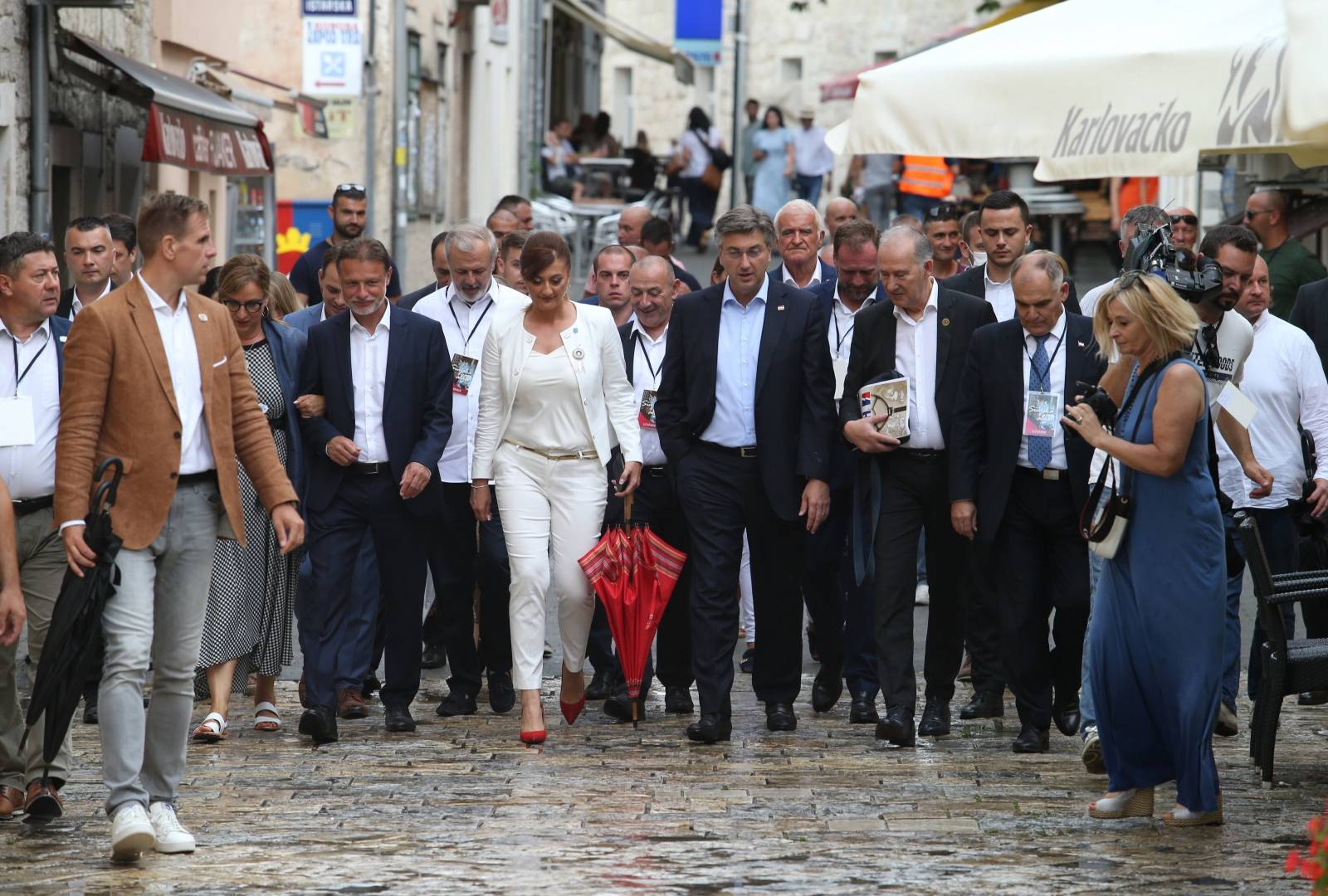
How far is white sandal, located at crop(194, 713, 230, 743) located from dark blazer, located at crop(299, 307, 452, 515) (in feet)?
3.16

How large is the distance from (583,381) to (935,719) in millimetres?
2021

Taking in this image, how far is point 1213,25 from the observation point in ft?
27.7

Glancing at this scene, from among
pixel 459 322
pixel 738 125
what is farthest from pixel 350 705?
pixel 738 125

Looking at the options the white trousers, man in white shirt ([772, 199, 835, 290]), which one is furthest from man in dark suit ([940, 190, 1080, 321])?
the white trousers

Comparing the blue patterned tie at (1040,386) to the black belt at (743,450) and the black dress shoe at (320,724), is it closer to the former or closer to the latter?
the black belt at (743,450)

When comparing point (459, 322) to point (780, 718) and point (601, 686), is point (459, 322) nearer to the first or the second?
point (601, 686)

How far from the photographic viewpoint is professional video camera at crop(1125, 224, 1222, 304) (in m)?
7.96

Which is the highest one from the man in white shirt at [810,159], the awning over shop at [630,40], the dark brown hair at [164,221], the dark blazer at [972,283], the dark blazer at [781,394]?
the awning over shop at [630,40]

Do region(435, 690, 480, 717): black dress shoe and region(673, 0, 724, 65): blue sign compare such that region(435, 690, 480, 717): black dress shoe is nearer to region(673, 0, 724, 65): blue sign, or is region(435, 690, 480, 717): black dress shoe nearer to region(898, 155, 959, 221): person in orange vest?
region(898, 155, 959, 221): person in orange vest

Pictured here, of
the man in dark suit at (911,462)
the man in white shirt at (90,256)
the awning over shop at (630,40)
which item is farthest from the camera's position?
the awning over shop at (630,40)

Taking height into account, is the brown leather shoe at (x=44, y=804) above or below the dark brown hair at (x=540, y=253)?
below

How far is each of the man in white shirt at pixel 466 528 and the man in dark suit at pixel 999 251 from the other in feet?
6.86

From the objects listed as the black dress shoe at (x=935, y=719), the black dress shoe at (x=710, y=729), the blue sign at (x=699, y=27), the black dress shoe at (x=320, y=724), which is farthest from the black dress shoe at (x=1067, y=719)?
the blue sign at (x=699, y=27)

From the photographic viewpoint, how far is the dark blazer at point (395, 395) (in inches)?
364
